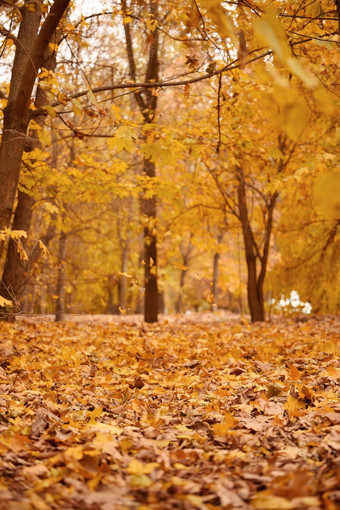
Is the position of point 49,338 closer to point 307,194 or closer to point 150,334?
point 150,334

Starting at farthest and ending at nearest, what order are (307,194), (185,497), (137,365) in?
(307,194)
(137,365)
(185,497)

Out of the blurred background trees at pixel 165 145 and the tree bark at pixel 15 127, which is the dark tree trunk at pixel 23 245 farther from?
the tree bark at pixel 15 127

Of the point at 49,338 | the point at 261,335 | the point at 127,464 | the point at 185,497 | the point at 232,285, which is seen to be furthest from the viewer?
the point at 232,285

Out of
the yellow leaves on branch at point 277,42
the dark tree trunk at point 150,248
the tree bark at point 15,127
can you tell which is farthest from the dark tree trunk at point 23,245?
the yellow leaves on branch at point 277,42

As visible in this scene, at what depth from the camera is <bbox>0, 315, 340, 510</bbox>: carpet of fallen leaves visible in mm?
1851

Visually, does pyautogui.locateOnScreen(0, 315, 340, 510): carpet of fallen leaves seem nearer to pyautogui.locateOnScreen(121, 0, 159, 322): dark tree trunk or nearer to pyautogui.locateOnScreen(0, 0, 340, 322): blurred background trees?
pyautogui.locateOnScreen(0, 0, 340, 322): blurred background trees

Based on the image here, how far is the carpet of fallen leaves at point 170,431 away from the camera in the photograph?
1851mm

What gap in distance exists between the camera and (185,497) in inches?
72.0

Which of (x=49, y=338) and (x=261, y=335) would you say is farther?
(x=261, y=335)

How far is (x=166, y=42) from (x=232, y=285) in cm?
1340

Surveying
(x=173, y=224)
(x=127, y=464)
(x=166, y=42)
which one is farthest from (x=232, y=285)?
(x=127, y=464)

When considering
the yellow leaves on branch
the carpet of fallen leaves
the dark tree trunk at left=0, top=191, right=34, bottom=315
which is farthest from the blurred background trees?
the carpet of fallen leaves

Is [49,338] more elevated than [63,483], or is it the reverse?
[49,338]

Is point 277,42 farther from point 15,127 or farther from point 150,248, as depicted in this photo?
point 150,248
